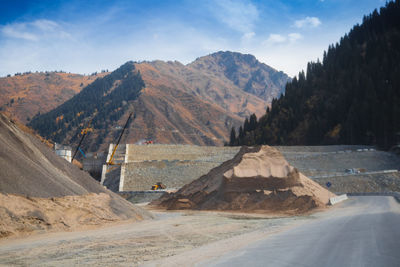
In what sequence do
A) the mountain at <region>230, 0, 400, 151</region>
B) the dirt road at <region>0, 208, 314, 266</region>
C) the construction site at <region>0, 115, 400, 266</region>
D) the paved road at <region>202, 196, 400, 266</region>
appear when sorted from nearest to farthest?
the paved road at <region>202, 196, 400, 266</region>, the dirt road at <region>0, 208, 314, 266</region>, the construction site at <region>0, 115, 400, 266</region>, the mountain at <region>230, 0, 400, 151</region>

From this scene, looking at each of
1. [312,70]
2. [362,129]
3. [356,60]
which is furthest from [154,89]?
[362,129]

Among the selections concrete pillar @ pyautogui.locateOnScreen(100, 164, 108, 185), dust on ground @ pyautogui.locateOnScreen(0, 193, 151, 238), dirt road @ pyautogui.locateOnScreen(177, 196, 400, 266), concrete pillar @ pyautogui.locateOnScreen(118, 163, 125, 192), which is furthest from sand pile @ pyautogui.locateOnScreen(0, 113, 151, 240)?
concrete pillar @ pyautogui.locateOnScreen(100, 164, 108, 185)

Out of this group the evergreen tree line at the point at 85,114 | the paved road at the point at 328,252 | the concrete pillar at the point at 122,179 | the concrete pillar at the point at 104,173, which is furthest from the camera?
the evergreen tree line at the point at 85,114

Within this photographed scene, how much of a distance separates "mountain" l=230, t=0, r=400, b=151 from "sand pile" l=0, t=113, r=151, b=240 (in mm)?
64030

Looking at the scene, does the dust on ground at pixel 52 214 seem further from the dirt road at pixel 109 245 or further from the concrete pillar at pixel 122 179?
the concrete pillar at pixel 122 179

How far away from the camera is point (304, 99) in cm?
10219

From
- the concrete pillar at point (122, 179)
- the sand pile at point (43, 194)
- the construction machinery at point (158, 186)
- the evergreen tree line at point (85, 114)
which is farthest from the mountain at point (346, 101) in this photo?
the evergreen tree line at point (85, 114)

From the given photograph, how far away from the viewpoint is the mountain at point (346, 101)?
72.6 m

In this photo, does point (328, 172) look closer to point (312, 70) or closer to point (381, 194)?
point (381, 194)

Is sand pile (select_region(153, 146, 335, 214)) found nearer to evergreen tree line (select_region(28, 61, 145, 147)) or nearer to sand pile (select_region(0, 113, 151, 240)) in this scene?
sand pile (select_region(0, 113, 151, 240))

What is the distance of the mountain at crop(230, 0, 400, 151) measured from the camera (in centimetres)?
7256

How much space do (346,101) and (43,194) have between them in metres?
87.2

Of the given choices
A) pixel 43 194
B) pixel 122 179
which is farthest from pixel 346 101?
pixel 43 194

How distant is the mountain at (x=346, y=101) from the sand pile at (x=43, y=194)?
64030mm
